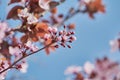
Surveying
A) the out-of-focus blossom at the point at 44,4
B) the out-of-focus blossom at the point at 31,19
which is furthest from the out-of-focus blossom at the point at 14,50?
the out-of-focus blossom at the point at 44,4

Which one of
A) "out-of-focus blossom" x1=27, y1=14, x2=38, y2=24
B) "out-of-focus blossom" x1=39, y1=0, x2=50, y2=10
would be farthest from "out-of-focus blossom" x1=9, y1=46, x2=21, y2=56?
"out-of-focus blossom" x1=39, y1=0, x2=50, y2=10

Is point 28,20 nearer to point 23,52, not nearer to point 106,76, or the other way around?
point 23,52

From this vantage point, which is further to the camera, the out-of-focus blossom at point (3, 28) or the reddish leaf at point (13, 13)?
the out-of-focus blossom at point (3, 28)

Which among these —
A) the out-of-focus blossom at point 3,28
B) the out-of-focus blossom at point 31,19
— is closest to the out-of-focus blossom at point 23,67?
the out-of-focus blossom at point 31,19

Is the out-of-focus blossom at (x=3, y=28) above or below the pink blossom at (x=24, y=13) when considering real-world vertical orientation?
above

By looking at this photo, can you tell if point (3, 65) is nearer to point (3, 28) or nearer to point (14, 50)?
point (14, 50)

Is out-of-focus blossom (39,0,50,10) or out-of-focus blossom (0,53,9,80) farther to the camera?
out-of-focus blossom (39,0,50,10)

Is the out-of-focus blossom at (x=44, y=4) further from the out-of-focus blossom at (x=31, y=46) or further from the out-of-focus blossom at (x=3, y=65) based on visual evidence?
the out-of-focus blossom at (x=3, y=65)

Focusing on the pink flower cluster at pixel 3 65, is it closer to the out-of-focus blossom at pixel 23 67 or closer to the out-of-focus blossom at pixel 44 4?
the out-of-focus blossom at pixel 23 67

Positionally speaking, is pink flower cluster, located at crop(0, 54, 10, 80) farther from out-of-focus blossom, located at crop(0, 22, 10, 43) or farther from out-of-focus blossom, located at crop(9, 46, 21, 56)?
out-of-focus blossom, located at crop(0, 22, 10, 43)

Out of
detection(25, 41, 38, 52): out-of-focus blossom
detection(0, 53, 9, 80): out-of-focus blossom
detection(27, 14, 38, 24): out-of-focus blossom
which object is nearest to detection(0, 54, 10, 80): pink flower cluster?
detection(0, 53, 9, 80): out-of-focus blossom

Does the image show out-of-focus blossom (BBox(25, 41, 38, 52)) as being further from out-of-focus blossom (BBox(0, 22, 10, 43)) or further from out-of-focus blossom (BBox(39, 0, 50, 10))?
out-of-focus blossom (BBox(0, 22, 10, 43))

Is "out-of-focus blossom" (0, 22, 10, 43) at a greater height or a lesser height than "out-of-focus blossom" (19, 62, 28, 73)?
greater
